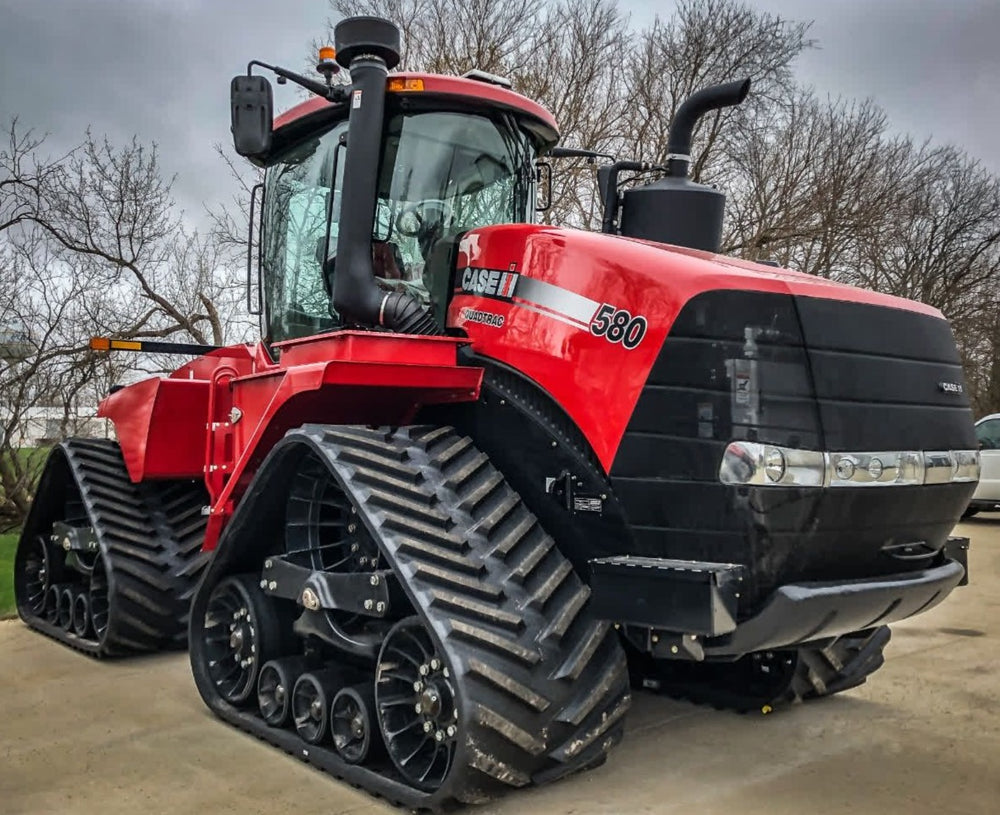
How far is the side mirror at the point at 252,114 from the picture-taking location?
4.82 meters

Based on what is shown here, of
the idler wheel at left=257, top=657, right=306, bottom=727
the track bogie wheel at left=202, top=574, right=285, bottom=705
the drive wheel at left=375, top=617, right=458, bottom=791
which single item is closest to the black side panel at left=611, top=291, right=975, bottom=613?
the drive wheel at left=375, top=617, right=458, bottom=791

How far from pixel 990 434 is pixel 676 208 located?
13.3 metres

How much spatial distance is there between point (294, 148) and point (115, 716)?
3.09 metres

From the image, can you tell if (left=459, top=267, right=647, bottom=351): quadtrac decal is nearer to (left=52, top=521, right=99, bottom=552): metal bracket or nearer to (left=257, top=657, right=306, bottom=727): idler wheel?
(left=257, top=657, right=306, bottom=727): idler wheel

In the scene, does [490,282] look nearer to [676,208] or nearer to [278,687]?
[676,208]

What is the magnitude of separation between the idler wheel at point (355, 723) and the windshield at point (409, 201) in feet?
5.71

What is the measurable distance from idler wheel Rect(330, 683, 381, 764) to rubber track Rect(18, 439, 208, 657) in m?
2.54

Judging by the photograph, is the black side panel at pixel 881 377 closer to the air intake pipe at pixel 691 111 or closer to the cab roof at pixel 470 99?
the air intake pipe at pixel 691 111

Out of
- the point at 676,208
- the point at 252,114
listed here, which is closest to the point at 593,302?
the point at 676,208

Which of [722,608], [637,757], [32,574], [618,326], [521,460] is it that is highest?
[618,326]

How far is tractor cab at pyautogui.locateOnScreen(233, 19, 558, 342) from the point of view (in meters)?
4.83

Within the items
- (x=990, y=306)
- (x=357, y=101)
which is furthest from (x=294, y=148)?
(x=990, y=306)

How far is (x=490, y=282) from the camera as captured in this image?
4660mm

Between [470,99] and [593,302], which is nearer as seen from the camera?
[593,302]
